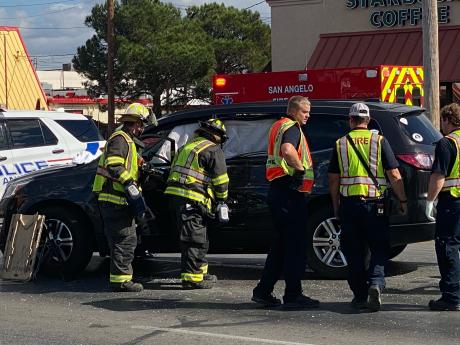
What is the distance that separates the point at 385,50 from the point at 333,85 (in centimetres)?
822

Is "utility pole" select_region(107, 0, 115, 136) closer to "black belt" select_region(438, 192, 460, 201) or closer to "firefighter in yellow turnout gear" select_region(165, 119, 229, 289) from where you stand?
"firefighter in yellow turnout gear" select_region(165, 119, 229, 289)

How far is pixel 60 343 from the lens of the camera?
6.75 meters

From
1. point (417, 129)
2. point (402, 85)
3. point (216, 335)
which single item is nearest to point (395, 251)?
point (417, 129)

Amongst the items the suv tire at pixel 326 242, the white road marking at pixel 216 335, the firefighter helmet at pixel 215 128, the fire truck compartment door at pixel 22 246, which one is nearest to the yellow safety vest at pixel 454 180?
the suv tire at pixel 326 242

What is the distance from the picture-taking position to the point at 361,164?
756 centimetres

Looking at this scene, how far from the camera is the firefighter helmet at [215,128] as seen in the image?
8555 millimetres

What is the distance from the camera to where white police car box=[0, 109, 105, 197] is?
14.6 metres

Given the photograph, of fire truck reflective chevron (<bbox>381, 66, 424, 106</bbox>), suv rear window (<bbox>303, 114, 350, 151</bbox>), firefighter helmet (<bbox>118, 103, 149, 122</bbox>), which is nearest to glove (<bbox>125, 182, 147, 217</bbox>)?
firefighter helmet (<bbox>118, 103, 149, 122</bbox>)

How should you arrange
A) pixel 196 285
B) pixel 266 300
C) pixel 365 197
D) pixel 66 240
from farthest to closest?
pixel 66 240
pixel 196 285
pixel 266 300
pixel 365 197

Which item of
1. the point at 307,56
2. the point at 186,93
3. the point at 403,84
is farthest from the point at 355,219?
the point at 186,93

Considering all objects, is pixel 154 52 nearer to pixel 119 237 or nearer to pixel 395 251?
pixel 395 251

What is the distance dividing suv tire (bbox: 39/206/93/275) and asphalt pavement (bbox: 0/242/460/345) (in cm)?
17

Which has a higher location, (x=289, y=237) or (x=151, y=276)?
(x=289, y=237)

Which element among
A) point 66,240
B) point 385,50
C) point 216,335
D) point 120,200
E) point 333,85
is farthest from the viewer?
point 385,50
